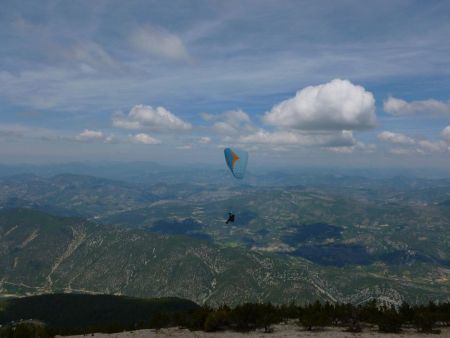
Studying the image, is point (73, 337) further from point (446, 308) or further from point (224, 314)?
point (446, 308)

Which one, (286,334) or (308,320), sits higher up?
(308,320)

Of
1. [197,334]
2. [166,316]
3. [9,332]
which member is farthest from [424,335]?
[9,332]

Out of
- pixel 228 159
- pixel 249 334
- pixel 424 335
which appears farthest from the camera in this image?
pixel 228 159

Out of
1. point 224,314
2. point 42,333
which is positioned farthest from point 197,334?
point 42,333

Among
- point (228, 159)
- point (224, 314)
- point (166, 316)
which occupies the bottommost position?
point (166, 316)

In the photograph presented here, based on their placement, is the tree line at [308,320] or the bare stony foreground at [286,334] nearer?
the bare stony foreground at [286,334]

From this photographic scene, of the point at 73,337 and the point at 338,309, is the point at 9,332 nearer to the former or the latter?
the point at 73,337

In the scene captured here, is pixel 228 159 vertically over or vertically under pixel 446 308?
over

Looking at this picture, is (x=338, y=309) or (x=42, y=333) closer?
(x=42, y=333)

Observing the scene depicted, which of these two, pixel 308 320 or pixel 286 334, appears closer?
pixel 286 334

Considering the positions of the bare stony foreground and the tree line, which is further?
the tree line

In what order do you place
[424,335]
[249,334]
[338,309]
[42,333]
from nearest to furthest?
[424,335], [249,334], [42,333], [338,309]
